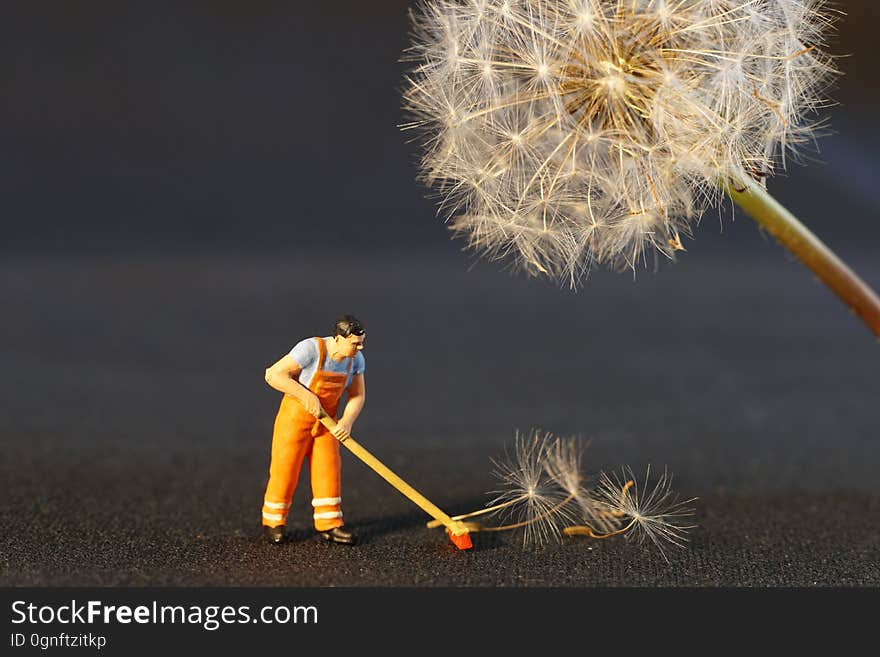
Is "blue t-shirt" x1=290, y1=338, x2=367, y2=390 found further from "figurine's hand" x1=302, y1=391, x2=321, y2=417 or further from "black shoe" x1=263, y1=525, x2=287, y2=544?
"black shoe" x1=263, y1=525, x2=287, y2=544

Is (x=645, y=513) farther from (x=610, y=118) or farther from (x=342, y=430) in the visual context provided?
(x=610, y=118)

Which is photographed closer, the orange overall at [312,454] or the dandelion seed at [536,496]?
the orange overall at [312,454]

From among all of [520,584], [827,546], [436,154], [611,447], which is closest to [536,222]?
[436,154]

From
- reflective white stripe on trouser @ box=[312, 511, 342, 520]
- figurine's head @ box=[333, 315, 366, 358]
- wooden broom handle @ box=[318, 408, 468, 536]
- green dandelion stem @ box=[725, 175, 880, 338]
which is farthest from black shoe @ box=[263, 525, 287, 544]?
green dandelion stem @ box=[725, 175, 880, 338]

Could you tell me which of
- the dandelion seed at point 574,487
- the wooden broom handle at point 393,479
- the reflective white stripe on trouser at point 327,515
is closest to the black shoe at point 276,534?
the reflective white stripe on trouser at point 327,515

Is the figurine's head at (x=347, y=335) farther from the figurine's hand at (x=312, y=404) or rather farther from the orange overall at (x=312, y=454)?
the figurine's hand at (x=312, y=404)

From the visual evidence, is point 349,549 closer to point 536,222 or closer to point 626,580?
point 626,580
